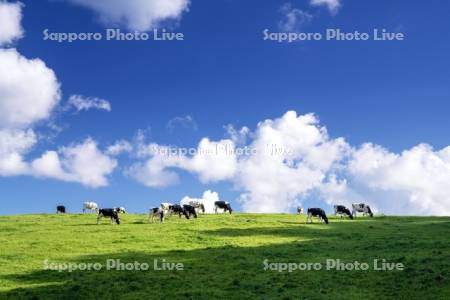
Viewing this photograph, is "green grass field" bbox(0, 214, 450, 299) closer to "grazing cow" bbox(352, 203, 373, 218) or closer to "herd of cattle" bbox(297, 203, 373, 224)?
"herd of cattle" bbox(297, 203, 373, 224)

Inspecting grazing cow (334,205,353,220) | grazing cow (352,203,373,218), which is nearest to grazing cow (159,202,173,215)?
grazing cow (334,205,353,220)

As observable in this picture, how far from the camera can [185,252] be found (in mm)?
40625

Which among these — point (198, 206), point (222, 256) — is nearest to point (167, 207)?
point (198, 206)

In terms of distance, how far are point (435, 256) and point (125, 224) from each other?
26377mm

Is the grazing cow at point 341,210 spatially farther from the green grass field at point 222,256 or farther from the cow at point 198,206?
the cow at point 198,206

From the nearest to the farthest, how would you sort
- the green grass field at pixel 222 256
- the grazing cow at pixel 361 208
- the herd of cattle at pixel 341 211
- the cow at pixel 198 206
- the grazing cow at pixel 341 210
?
the green grass field at pixel 222 256 < the herd of cattle at pixel 341 211 < the grazing cow at pixel 341 210 < the grazing cow at pixel 361 208 < the cow at pixel 198 206

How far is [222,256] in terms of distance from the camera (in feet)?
128

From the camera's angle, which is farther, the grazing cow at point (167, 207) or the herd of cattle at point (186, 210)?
the grazing cow at point (167, 207)

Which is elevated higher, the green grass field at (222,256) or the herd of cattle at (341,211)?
the herd of cattle at (341,211)

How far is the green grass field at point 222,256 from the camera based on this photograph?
31.7 meters

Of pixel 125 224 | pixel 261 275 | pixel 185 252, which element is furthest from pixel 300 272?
pixel 125 224

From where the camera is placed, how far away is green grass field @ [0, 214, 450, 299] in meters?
31.7

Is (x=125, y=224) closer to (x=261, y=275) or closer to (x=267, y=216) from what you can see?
(x=267, y=216)

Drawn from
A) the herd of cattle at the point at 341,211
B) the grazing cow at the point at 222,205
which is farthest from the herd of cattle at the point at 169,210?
the herd of cattle at the point at 341,211
